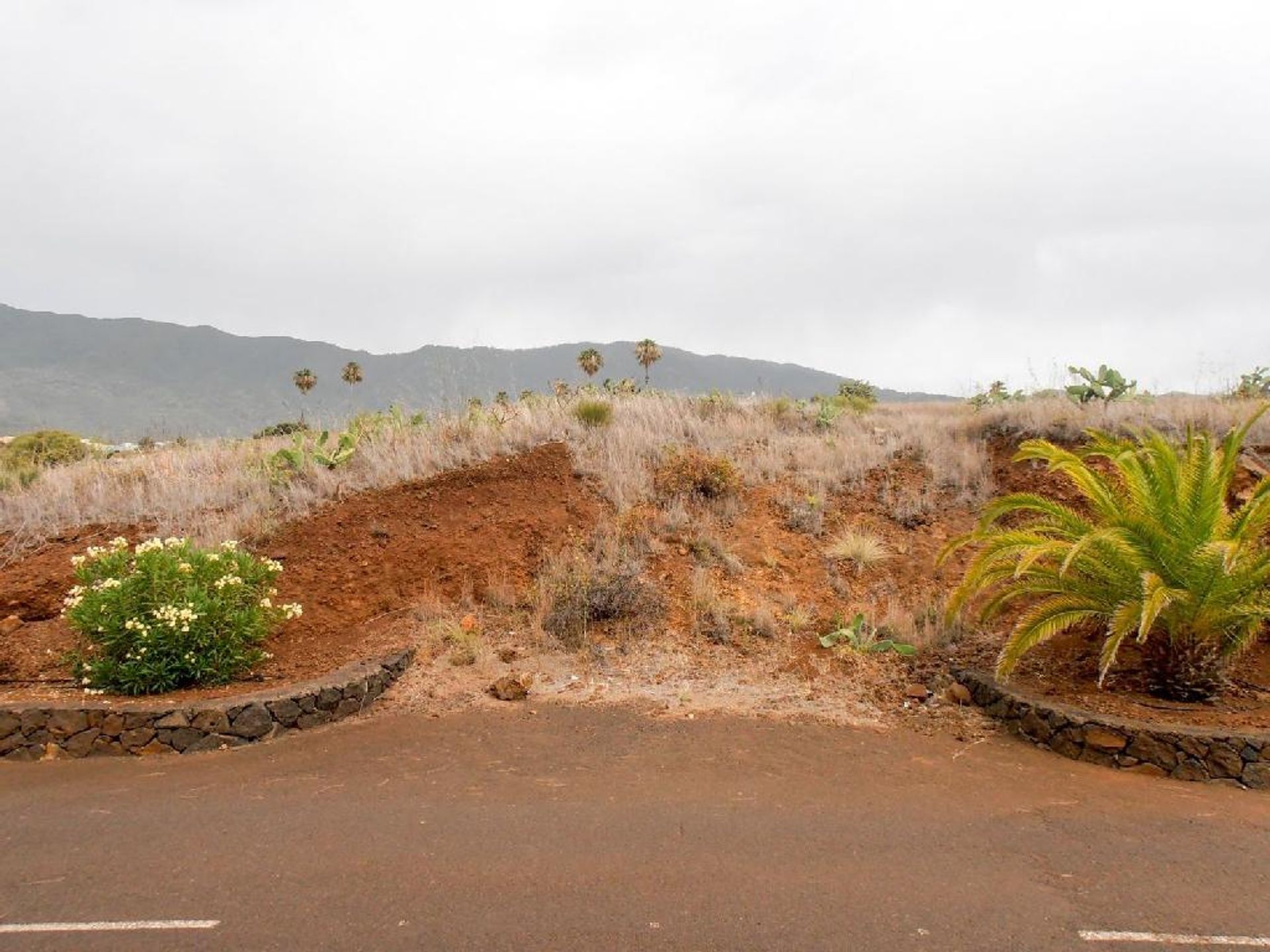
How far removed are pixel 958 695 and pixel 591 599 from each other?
398 centimetres

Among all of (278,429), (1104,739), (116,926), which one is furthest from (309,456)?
(1104,739)

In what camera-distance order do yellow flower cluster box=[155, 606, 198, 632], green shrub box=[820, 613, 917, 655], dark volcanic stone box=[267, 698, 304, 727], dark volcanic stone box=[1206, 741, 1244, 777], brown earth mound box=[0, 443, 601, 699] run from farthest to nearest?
brown earth mound box=[0, 443, 601, 699] → green shrub box=[820, 613, 917, 655] → yellow flower cluster box=[155, 606, 198, 632] → dark volcanic stone box=[267, 698, 304, 727] → dark volcanic stone box=[1206, 741, 1244, 777]

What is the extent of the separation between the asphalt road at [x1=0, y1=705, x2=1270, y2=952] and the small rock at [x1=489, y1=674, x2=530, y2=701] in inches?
33.2

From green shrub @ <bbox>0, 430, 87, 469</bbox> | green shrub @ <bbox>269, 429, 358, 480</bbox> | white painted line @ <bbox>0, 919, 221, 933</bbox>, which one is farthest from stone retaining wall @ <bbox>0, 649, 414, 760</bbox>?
green shrub @ <bbox>0, 430, 87, 469</bbox>

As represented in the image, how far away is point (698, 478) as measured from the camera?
11.4 m

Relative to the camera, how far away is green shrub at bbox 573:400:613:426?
43.5ft

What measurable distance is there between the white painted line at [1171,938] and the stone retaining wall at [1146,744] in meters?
2.27

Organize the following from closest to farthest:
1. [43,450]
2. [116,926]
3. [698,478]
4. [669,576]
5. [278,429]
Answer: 1. [116,926]
2. [669,576]
3. [698,478]
4. [43,450]
5. [278,429]

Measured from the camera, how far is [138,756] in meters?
6.39

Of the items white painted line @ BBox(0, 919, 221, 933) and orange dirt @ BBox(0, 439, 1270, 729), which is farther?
orange dirt @ BBox(0, 439, 1270, 729)

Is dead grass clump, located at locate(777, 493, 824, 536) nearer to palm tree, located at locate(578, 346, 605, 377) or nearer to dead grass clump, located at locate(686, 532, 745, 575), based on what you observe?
dead grass clump, located at locate(686, 532, 745, 575)

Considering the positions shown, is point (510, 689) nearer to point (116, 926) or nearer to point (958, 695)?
point (116, 926)

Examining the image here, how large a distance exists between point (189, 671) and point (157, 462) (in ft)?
24.0

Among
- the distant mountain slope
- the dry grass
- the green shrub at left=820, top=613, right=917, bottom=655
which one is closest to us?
the green shrub at left=820, top=613, right=917, bottom=655
